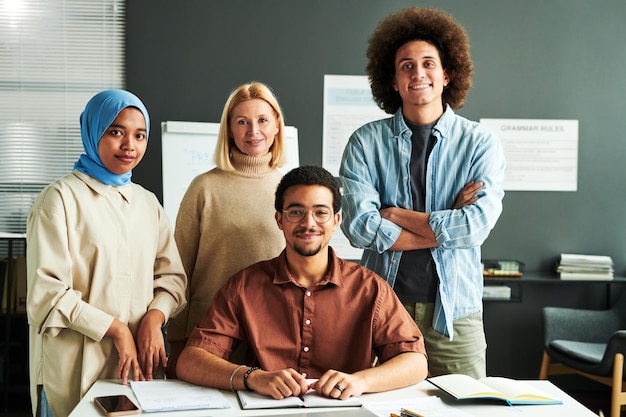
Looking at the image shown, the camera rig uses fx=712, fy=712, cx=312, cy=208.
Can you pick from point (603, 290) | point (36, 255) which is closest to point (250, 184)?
point (36, 255)

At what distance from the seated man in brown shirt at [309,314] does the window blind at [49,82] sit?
10.0ft

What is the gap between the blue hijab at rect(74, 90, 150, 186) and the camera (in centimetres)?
211

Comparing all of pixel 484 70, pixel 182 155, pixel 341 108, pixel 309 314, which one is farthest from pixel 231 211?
pixel 484 70

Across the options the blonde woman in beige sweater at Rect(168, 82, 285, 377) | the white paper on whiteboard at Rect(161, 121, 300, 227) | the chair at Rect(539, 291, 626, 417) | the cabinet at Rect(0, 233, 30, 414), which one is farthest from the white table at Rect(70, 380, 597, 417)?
the cabinet at Rect(0, 233, 30, 414)

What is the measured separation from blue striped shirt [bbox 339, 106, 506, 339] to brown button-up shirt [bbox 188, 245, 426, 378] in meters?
0.28

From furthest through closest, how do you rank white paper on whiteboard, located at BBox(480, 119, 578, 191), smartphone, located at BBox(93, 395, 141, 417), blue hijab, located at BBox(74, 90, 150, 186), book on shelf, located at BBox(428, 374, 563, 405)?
white paper on whiteboard, located at BBox(480, 119, 578, 191), blue hijab, located at BBox(74, 90, 150, 186), book on shelf, located at BBox(428, 374, 563, 405), smartphone, located at BBox(93, 395, 141, 417)

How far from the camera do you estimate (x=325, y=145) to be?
4.91 m

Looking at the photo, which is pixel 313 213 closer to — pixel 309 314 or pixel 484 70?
pixel 309 314

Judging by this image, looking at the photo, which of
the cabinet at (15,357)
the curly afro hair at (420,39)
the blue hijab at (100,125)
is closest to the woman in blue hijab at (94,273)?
the blue hijab at (100,125)

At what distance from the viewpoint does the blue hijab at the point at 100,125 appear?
83.0 inches

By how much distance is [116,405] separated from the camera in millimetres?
1815

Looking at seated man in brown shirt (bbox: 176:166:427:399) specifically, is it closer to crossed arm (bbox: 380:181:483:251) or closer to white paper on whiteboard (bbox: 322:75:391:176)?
crossed arm (bbox: 380:181:483:251)

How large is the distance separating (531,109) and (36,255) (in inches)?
154

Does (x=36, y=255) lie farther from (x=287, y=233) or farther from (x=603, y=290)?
(x=603, y=290)
